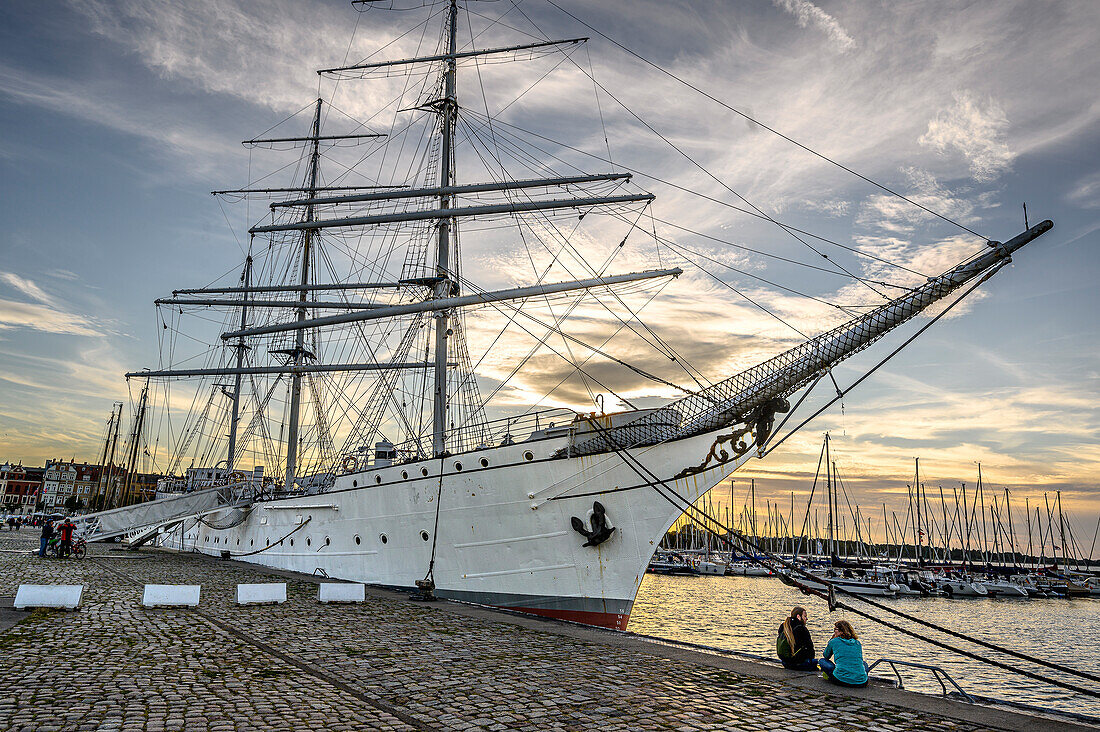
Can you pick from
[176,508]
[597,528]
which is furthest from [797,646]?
[176,508]

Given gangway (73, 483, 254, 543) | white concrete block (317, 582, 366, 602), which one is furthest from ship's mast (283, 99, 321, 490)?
white concrete block (317, 582, 366, 602)

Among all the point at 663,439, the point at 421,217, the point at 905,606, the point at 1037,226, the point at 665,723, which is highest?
the point at 421,217

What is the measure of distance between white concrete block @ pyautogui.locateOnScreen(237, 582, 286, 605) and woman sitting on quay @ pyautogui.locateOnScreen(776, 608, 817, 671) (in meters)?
10.4

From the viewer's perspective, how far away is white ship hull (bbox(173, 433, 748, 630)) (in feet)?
50.2

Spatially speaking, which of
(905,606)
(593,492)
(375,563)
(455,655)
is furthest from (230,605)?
(905,606)

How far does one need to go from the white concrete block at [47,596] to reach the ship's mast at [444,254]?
31.3 ft

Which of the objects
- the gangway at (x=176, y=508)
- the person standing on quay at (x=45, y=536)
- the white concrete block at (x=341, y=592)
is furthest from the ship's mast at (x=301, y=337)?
the white concrete block at (x=341, y=592)

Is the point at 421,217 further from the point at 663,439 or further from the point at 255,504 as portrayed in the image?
the point at 255,504

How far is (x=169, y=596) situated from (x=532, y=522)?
796 centimetres

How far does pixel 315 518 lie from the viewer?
23.1 m

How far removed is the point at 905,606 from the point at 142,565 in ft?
151

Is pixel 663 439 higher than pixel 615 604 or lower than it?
higher

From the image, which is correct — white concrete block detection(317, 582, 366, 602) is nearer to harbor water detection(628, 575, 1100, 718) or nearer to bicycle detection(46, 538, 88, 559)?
harbor water detection(628, 575, 1100, 718)

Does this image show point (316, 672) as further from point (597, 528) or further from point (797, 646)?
point (597, 528)
